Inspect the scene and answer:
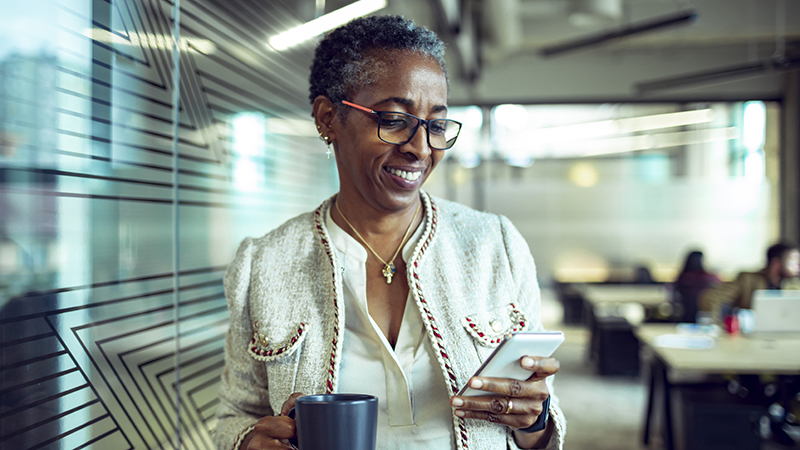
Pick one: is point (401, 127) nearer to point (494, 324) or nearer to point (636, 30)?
point (494, 324)

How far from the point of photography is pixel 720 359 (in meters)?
3.71

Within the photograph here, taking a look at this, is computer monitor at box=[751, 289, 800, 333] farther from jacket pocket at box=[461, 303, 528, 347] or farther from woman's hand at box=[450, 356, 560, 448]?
woman's hand at box=[450, 356, 560, 448]

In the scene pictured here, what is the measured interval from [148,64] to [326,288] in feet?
2.83

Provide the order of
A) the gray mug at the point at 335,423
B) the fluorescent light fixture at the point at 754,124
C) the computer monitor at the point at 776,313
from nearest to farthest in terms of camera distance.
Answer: the gray mug at the point at 335,423 < the computer monitor at the point at 776,313 < the fluorescent light fixture at the point at 754,124

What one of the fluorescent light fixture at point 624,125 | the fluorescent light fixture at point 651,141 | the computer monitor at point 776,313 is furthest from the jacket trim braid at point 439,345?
the fluorescent light fixture at point 651,141

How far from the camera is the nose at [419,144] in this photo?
43.8 inches

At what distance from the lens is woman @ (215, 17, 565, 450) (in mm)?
1125

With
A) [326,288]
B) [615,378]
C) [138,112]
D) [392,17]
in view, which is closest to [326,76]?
[392,17]

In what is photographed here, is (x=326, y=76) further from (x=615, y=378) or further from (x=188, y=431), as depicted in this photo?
(x=615, y=378)

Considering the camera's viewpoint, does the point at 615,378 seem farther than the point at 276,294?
Yes

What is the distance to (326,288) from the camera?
47.5 inches

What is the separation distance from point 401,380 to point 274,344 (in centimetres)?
25

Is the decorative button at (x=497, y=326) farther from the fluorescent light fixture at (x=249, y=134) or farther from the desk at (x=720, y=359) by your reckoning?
the desk at (x=720, y=359)

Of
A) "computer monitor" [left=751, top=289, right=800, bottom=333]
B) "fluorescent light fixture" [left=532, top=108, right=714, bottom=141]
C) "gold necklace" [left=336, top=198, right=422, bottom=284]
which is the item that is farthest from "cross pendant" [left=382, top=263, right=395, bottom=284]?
"fluorescent light fixture" [left=532, top=108, right=714, bottom=141]
